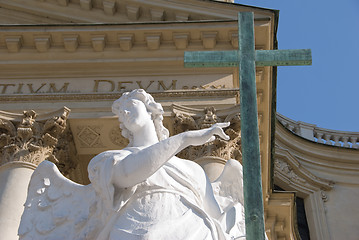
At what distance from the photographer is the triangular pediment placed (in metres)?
17.3

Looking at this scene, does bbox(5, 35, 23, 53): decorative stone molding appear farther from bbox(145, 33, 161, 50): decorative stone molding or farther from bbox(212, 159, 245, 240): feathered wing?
bbox(212, 159, 245, 240): feathered wing

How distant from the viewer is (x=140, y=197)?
7.12 m

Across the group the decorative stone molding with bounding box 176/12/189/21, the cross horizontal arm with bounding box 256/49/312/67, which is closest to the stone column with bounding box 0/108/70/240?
the decorative stone molding with bounding box 176/12/189/21

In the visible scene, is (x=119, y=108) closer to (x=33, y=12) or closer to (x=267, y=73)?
(x=267, y=73)

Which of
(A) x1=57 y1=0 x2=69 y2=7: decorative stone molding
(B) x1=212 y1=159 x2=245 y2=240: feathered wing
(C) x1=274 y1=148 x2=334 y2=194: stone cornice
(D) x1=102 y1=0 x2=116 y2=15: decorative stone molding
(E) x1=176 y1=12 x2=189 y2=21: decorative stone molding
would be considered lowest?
(C) x1=274 y1=148 x2=334 y2=194: stone cornice

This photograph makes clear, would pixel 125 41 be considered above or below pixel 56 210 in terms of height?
above

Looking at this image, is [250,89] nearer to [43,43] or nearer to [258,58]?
[258,58]

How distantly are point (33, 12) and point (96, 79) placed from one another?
11.4 feet

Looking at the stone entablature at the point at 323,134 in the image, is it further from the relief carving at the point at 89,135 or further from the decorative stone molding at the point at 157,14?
the relief carving at the point at 89,135

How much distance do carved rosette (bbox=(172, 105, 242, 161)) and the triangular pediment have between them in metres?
2.90

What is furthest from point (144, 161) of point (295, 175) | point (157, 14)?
point (295, 175)

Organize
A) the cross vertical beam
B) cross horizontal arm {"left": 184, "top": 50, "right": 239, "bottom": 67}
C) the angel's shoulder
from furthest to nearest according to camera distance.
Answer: the angel's shoulder < cross horizontal arm {"left": 184, "top": 50, "right": 239, "bottom": 67} < the cross vertical beam

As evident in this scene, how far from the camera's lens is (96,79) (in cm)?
1658

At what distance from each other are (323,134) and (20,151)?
17.4 metres
